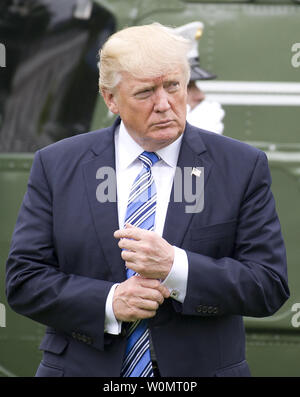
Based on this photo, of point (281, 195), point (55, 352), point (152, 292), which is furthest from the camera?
point (281, 195)

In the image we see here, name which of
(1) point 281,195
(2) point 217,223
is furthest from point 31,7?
(2) point 217,223

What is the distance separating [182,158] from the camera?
2125 mm

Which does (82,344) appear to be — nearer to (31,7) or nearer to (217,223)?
(217,223)

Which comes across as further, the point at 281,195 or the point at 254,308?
the point at 281,195

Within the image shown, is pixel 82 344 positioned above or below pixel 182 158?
below

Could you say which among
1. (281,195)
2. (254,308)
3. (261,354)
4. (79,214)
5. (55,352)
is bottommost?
(261,354)

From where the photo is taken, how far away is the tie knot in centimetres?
212

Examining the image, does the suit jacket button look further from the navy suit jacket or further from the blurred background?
the blurred background

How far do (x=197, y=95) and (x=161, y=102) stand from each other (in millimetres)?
1572

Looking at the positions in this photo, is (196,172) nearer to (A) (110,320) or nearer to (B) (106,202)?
(B) (106,202)

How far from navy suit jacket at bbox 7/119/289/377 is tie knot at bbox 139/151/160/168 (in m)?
0.07

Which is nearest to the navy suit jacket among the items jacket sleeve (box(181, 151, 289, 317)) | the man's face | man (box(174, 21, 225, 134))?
jacket sleeve (box(181, 151, 289, 317))

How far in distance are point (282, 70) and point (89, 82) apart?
98 centimetres

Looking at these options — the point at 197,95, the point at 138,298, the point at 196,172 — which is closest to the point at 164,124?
the point at 196,172
